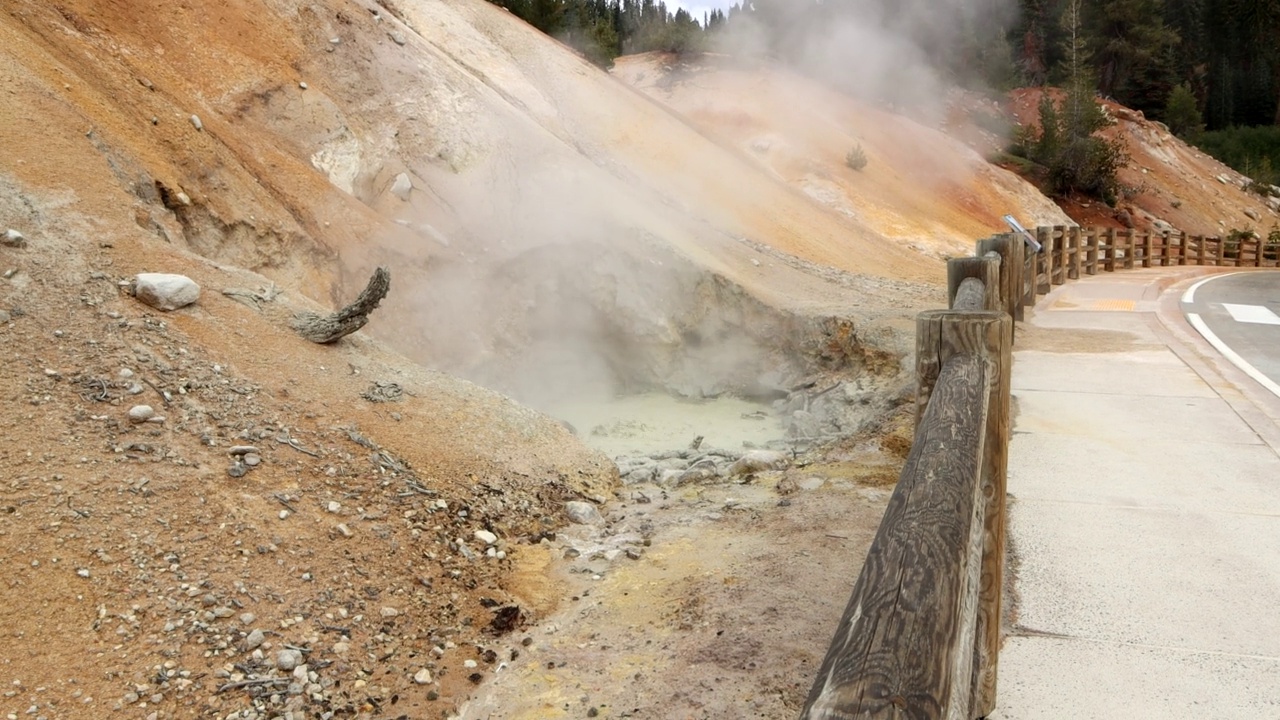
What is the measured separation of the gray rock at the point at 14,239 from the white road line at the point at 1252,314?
9.78m

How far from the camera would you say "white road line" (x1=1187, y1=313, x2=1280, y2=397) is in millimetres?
5785

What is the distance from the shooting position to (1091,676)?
252 cm

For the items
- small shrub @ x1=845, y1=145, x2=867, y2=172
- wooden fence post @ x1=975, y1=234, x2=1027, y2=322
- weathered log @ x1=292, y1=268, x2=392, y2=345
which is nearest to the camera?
weathered log @ x1=292, y1=268, x2=392, y2=345

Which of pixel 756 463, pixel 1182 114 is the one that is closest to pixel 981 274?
pixel 756 463

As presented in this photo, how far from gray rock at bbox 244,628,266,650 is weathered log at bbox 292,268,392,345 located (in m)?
2.59

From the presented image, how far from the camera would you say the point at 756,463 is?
6.13 meters

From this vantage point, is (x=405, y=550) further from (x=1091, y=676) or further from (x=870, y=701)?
(x=870, y=701)

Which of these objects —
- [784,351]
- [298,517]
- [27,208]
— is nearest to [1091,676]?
[298,517]

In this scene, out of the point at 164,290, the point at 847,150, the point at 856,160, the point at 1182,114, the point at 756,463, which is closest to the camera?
the point at 164,290

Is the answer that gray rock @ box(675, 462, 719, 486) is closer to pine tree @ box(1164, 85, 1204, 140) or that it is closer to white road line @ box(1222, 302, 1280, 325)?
white road line @ box(1222, 302, 1280, 325)

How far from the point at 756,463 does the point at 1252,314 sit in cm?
640

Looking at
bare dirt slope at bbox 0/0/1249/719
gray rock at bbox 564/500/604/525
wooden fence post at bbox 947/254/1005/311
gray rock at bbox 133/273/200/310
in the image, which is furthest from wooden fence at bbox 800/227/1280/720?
gray rock at bbox 133/273/200/310

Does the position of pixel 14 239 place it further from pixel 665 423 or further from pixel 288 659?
pixel 665 423

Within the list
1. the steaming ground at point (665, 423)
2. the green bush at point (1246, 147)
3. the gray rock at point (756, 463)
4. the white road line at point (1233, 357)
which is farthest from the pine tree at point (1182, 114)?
the gray rock at point (756, 463)
